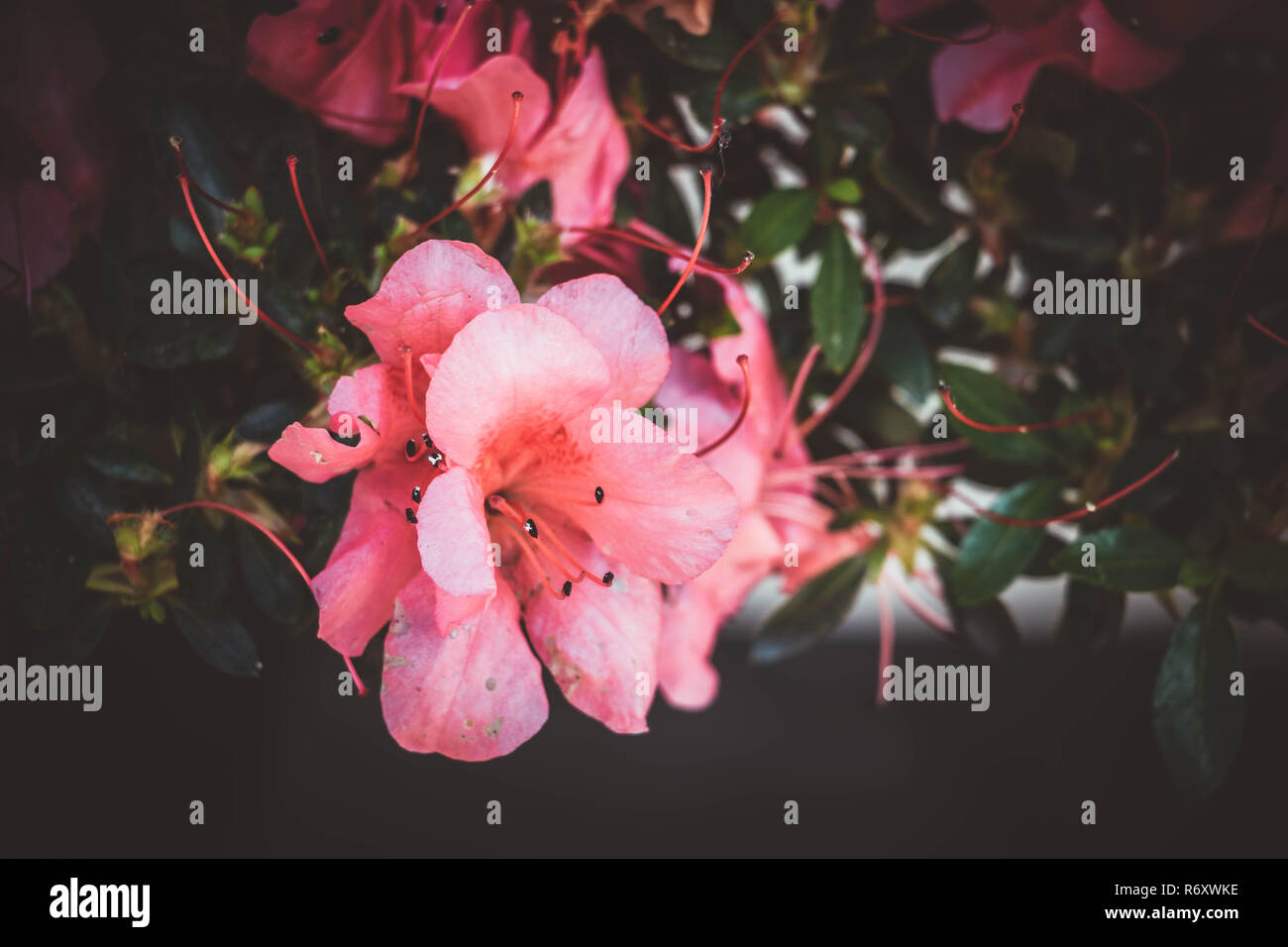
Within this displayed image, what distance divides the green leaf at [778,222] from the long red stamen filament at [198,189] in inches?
13.7

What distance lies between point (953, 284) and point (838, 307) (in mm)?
107

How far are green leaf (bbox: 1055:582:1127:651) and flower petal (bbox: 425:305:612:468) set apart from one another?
0.46 metres

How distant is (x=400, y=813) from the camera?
86 cm

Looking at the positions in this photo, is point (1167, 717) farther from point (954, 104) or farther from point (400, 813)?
point (400, 813)

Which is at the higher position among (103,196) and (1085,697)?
(103,196)

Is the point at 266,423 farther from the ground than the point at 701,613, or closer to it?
farther from the ground

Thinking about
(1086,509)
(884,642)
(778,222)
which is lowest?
(884,642)

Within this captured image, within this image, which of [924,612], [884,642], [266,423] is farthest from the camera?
[884,642]

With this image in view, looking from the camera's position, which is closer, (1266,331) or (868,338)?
(1266,331)

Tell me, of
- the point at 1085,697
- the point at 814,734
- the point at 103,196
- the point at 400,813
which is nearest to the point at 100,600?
the point at 103,196

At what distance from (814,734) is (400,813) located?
1.42ft

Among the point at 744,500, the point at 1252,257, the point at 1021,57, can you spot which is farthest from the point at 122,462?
the point at 1252,257

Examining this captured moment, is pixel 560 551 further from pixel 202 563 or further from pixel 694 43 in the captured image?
pixel 694 43

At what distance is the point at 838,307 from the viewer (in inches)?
27.5
